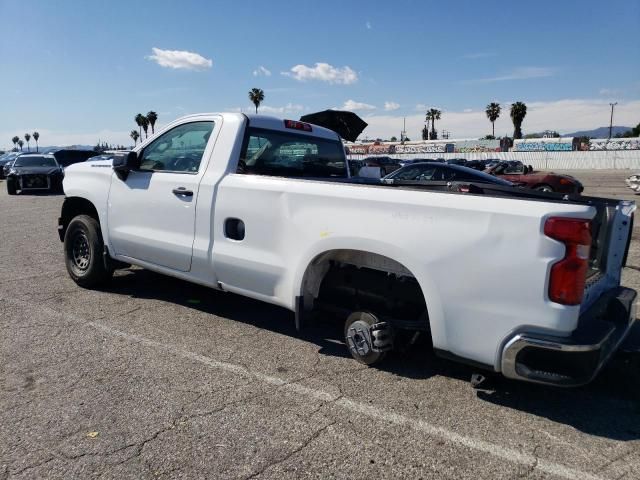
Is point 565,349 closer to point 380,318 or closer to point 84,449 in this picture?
point 380,318

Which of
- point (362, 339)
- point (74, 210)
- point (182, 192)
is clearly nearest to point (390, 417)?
point (362, 339)

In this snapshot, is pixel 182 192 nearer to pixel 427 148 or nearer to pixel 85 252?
pixel 85 252

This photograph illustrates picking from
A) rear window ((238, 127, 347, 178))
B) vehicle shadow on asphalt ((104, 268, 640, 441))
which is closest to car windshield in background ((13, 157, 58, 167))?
vehicle shadow on asphalt ((104, 268, 640, 441))

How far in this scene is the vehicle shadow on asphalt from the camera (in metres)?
3.16

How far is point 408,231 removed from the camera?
3217 mm

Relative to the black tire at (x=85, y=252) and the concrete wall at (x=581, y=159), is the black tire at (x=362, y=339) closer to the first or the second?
the black tire at (x=85, y=252)

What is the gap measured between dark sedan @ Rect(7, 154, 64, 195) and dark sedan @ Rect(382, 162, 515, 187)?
44.9ft

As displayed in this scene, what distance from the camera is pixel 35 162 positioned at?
21828 mm

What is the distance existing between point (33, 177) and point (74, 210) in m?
16.8

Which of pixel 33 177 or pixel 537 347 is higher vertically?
pixel 33 177

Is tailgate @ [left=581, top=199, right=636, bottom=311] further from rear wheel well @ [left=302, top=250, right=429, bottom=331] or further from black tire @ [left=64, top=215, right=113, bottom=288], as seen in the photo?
black tire @ [left=64, top=215, right=113, bottom=288]

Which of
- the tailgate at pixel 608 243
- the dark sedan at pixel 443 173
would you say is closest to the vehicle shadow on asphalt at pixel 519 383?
the tailgate at pixel 608 243

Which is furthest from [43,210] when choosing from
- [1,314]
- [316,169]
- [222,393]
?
[222,393]

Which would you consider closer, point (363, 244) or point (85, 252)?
point (363, 244)
